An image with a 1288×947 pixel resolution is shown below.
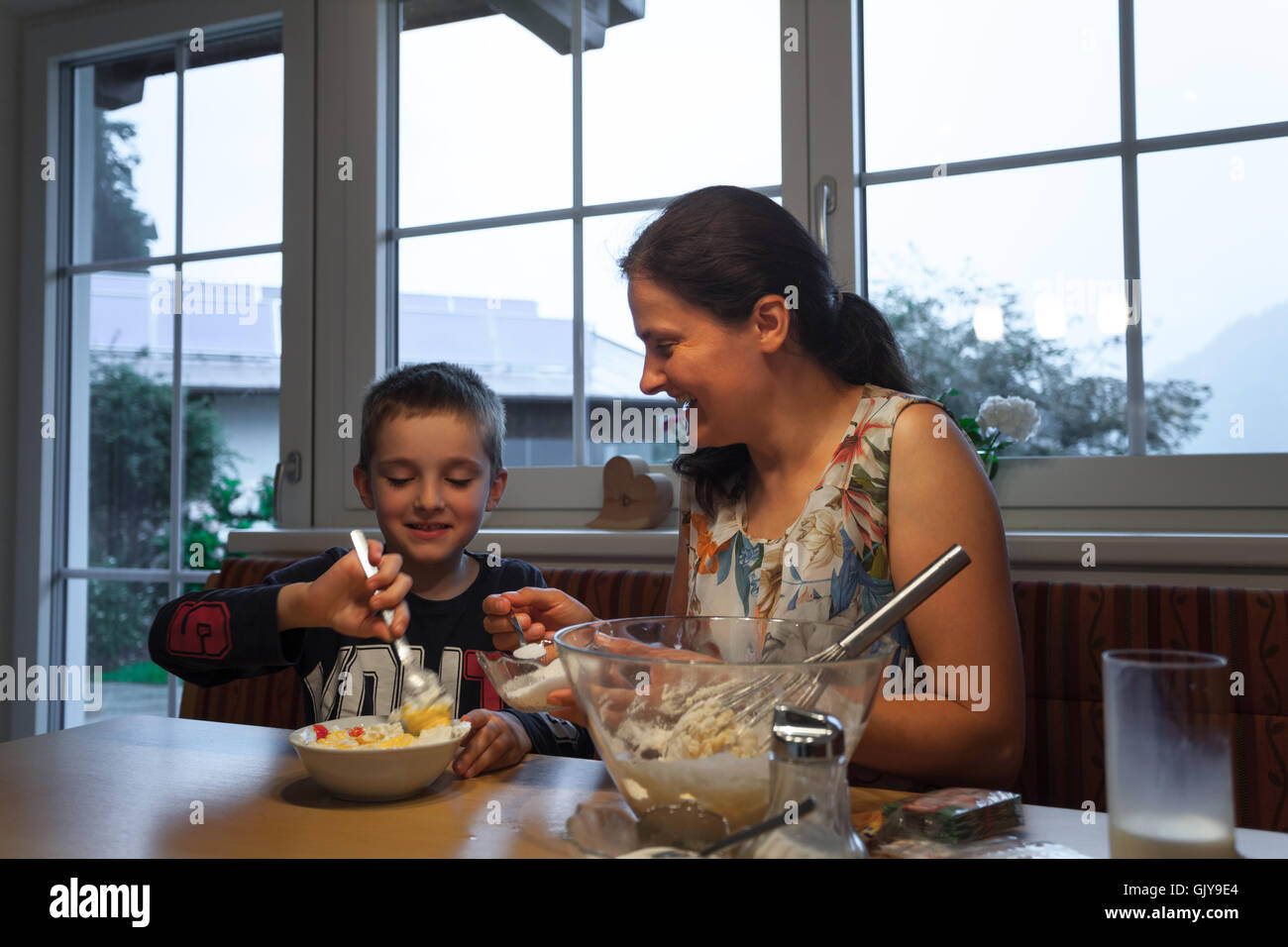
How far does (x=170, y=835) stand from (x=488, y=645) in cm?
68

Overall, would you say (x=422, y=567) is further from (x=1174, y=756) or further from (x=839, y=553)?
(x=1174, y=756)

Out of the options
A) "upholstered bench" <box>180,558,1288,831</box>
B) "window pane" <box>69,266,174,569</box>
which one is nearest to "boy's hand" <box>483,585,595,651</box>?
"upholstered bench" <box>180,558,1288,831</box>

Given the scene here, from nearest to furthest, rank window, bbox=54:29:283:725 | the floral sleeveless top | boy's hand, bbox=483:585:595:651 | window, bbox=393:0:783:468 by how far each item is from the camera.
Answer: boy's hand, bbox=483:585:595:651 < the floral sleeveless top < window, bbox=393:0:783:468 < window, bbox=54:29:283:725

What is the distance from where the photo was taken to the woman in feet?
3.26

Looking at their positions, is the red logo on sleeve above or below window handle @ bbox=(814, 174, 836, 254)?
below

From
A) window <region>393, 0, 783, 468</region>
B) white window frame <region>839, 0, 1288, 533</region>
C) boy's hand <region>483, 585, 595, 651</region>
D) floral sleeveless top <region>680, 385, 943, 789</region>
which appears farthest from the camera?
window <region>393, 0, 783, 468</region>

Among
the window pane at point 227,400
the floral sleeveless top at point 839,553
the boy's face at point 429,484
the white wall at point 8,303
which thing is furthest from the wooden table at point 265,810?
the white wall at point 8,303

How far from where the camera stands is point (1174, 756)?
0.51m

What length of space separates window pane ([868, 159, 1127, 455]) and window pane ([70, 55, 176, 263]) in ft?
5.94

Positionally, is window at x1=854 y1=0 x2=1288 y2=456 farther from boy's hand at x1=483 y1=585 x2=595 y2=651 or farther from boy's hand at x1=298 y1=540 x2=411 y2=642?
boy's hand at x1=298 y1=540 x2=411 y2=642

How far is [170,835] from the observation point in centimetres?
70

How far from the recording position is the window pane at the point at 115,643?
2.46 metres

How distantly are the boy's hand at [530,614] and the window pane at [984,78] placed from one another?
1203 millimetres
